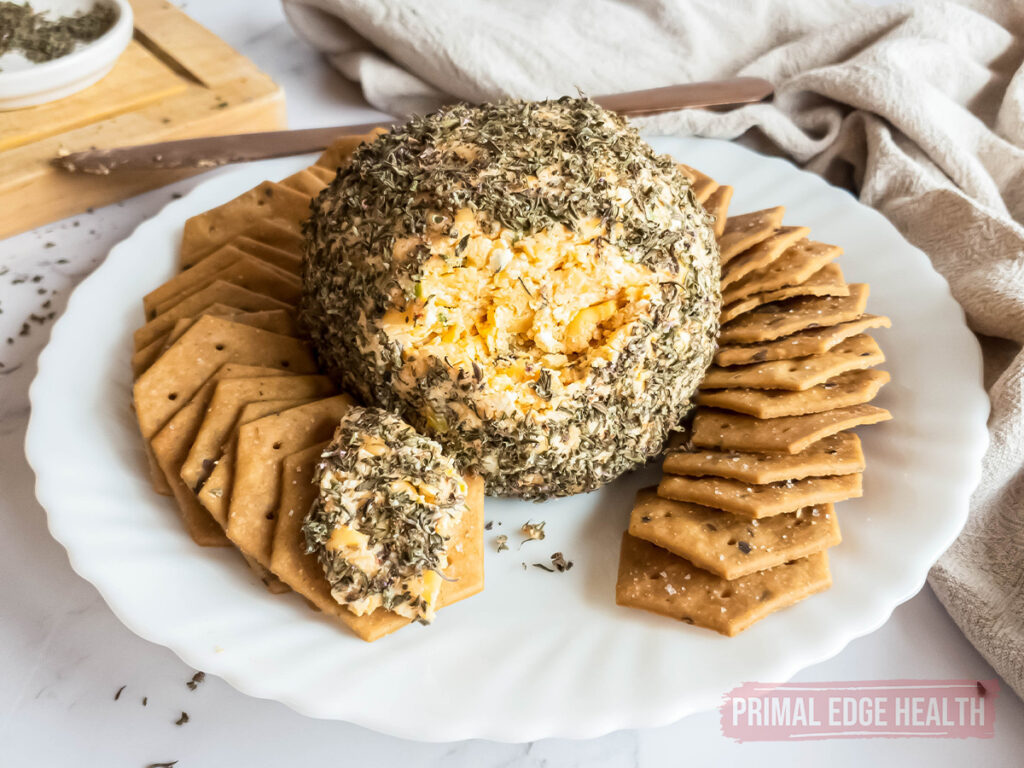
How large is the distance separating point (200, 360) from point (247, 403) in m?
0.24

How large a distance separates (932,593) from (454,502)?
129cm

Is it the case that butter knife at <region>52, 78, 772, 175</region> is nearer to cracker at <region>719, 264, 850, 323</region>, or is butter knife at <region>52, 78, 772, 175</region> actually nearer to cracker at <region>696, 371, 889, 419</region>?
cracker at <region>719, 264, 850, 323</region>

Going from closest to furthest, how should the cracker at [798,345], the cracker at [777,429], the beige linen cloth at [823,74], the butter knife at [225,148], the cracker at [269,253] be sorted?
the cracker at [777,429], the cracker at [798,345], the cracker at [269,253], the beige linen cloth at [823,74], the butter knife at [225,148]

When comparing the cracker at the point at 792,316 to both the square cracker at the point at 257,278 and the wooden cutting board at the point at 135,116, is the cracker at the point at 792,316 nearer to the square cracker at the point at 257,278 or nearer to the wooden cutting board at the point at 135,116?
the square cracker at the point at 257,278

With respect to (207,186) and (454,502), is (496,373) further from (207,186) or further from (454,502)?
(207,186)

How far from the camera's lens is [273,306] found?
2682 mm

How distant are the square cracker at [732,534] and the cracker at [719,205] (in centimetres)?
92

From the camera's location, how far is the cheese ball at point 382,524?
1.91 m

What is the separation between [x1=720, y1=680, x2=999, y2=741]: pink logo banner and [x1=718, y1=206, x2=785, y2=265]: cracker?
3.95ft

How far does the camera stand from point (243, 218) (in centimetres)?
292

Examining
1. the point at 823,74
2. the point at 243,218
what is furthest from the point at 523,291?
the point at 823,74

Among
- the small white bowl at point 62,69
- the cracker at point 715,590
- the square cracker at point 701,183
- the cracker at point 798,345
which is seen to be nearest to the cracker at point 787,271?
the cracker at point 798,345

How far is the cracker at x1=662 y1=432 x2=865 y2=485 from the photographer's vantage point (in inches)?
84.7

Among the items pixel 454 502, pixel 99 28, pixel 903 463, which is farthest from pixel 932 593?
pixel 99 28
